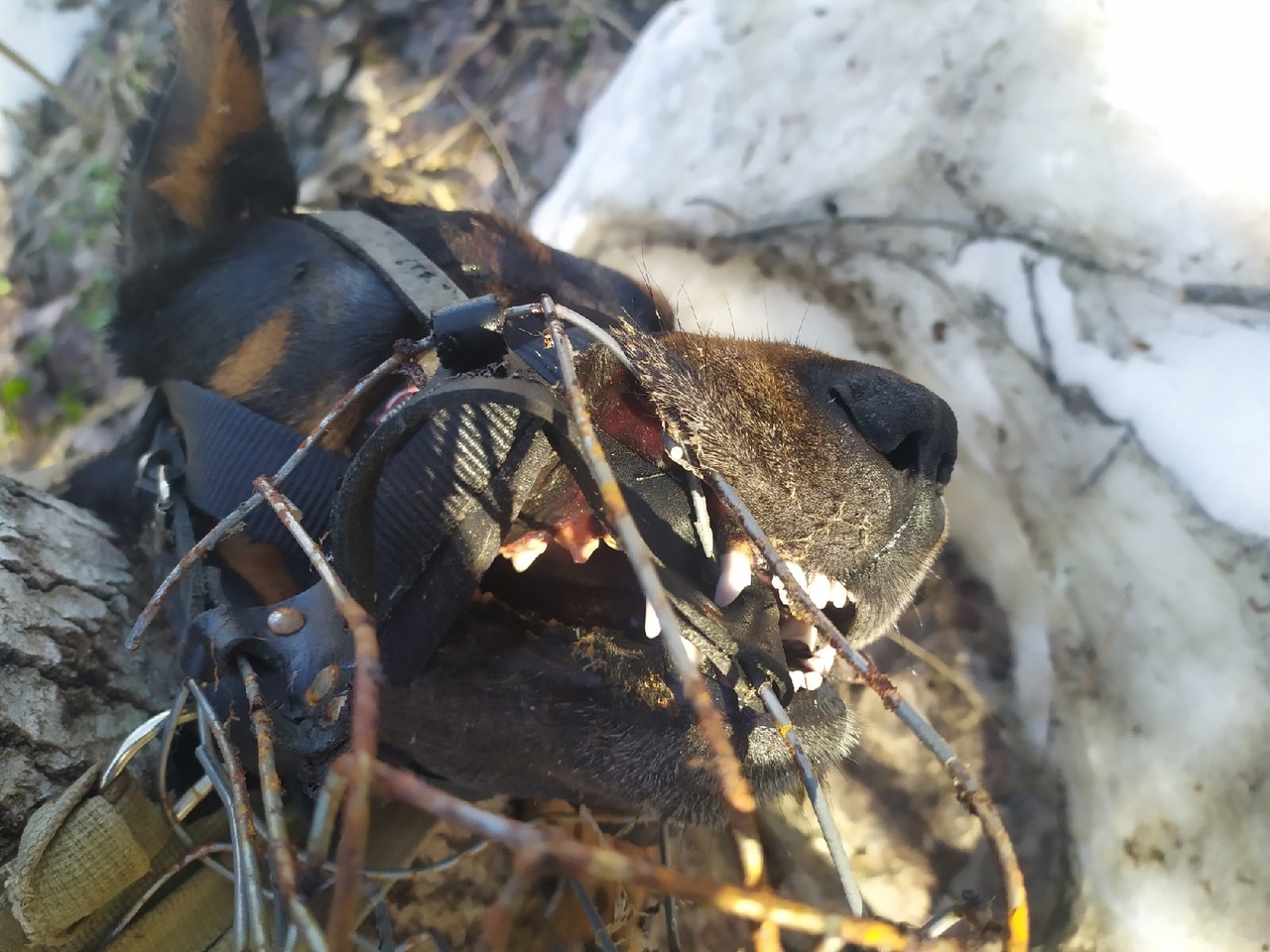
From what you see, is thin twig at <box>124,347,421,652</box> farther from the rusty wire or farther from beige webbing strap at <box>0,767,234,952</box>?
beige webbing strap at <box>0,767,234,952</box>

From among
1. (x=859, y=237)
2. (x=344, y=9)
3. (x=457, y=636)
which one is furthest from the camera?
(x=344, y=9)

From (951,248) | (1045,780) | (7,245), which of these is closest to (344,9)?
(7,245)

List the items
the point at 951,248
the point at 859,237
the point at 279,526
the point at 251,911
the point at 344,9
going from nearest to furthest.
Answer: the point at 251,911 < the point at 279,526 < the point at 951,248 < the point at 859,237 < the point at 344,9

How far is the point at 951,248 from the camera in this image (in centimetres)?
213

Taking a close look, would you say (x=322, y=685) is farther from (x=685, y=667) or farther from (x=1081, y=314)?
(x=1081, y=314)

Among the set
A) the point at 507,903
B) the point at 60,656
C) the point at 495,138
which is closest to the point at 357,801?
the point at 507,903

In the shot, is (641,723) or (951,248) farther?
(951,248)

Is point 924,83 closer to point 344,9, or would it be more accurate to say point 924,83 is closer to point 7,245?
point 344,9

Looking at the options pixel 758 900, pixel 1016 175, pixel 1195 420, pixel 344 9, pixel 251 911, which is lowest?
pixel 1195 420

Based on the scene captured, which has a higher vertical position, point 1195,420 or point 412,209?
point 412,209

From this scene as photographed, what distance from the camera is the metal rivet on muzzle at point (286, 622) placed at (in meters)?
1.31

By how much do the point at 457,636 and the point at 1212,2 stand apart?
1.97 metres

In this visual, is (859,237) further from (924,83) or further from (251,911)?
(251,911)

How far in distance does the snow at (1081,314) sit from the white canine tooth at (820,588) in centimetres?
72
